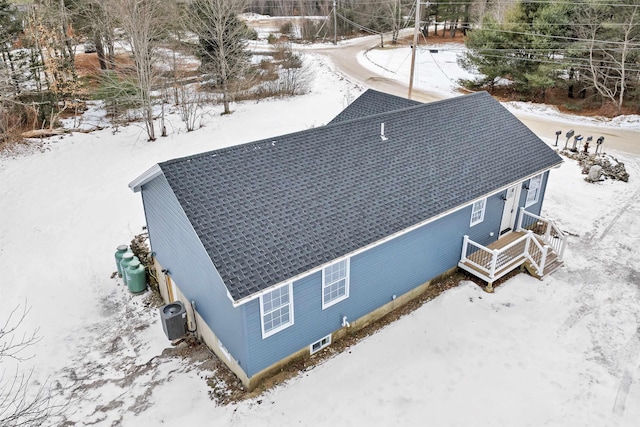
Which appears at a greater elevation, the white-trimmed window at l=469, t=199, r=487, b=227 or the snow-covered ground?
the white-trimmed window at l=469, t=199, r=487, b=227

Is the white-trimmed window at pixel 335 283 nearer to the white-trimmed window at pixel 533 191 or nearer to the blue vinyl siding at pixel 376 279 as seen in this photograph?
the blue vinyl siding at pixel 376 279

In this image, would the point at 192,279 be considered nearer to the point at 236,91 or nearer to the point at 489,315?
the point at 489,315

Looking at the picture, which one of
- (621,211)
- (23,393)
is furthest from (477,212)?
(23,393)

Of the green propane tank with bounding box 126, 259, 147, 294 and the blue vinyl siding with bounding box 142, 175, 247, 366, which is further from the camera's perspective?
the green propane tank with bounding box 126, 259, 147, 294

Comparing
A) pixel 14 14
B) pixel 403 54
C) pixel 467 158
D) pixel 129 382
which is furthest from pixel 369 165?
pixel 403 54

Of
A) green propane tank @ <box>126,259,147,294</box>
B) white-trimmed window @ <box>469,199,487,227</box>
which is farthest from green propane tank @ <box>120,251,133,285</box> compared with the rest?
white-trimmed window @ <box>469,199,487,227</box>

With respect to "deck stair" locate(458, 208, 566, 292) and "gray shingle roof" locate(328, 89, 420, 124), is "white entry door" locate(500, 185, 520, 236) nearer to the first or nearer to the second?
"deck stair" locate(458, 208, 566, 292)
